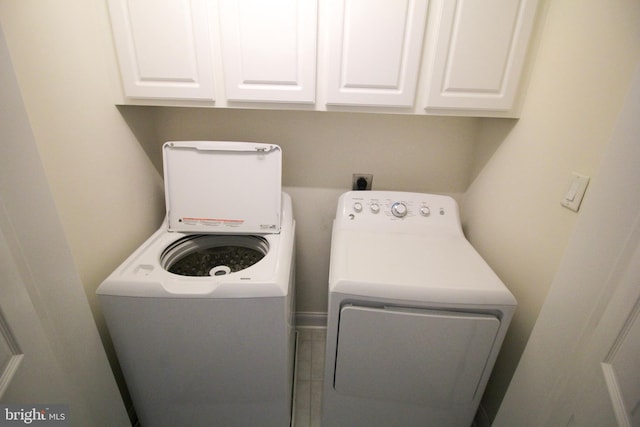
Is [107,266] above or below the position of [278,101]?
below

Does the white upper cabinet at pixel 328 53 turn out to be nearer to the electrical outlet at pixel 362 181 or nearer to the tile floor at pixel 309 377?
the electrical outlet at pixel 362 181

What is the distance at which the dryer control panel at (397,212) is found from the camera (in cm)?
139

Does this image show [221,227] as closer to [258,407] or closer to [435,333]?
[258,407]

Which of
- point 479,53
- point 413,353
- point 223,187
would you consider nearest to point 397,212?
point 413,353

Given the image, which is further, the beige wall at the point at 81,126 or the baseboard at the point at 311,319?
the baseboard at the point at 311,319

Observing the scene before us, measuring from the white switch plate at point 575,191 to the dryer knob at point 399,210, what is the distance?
62cm

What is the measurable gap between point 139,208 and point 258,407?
1127 millimetres

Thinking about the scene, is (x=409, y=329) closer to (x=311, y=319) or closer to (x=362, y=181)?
(x=362, y=181)

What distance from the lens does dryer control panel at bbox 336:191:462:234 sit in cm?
139

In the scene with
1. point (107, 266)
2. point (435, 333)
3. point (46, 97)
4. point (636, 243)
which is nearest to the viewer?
point (636, 243)

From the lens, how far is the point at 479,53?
1100mm

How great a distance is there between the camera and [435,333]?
39.4 inches

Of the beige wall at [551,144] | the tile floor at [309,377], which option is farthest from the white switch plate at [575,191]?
the tile floor at [309,377]

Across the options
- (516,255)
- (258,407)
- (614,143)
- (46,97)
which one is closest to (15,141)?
(46,97)
